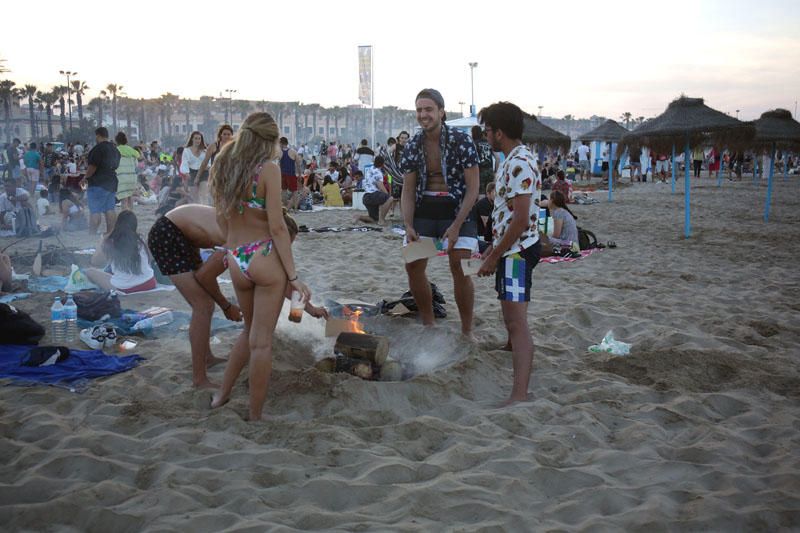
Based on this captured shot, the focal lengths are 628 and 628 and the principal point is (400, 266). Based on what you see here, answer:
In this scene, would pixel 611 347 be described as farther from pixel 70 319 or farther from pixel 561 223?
pixel 561 223

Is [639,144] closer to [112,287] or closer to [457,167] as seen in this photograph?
[457,167]

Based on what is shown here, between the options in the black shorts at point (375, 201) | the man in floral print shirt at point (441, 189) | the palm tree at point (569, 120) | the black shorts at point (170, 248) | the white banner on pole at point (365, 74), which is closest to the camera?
the black shorts at point (170, 248)

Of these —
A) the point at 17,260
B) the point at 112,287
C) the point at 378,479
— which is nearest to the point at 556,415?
the point at 378,479

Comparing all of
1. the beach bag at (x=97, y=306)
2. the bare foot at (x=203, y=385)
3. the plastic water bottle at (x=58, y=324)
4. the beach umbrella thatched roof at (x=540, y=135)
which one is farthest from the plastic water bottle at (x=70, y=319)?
the beach umbrella thatched roof at (x=540, y=135)

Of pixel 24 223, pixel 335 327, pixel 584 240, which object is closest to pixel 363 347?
pixel 335 327

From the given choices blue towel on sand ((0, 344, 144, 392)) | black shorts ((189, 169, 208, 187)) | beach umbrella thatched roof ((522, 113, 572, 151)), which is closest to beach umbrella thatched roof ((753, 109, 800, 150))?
beach umbrella thatched roof ((522, 113, 572, 151))

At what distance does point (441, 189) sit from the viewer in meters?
5.05

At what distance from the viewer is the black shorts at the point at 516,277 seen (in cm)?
392

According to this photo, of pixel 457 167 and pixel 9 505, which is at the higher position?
pixel 457 167

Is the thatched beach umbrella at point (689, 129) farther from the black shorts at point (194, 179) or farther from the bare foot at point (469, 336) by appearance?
the black shorts at point (194, 179)

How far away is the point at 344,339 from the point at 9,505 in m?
2.16

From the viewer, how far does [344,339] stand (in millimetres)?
4352

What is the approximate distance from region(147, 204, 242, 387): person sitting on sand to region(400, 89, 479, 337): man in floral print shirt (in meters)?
1.63

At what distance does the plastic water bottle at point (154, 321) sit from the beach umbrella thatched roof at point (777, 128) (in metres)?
14.8
